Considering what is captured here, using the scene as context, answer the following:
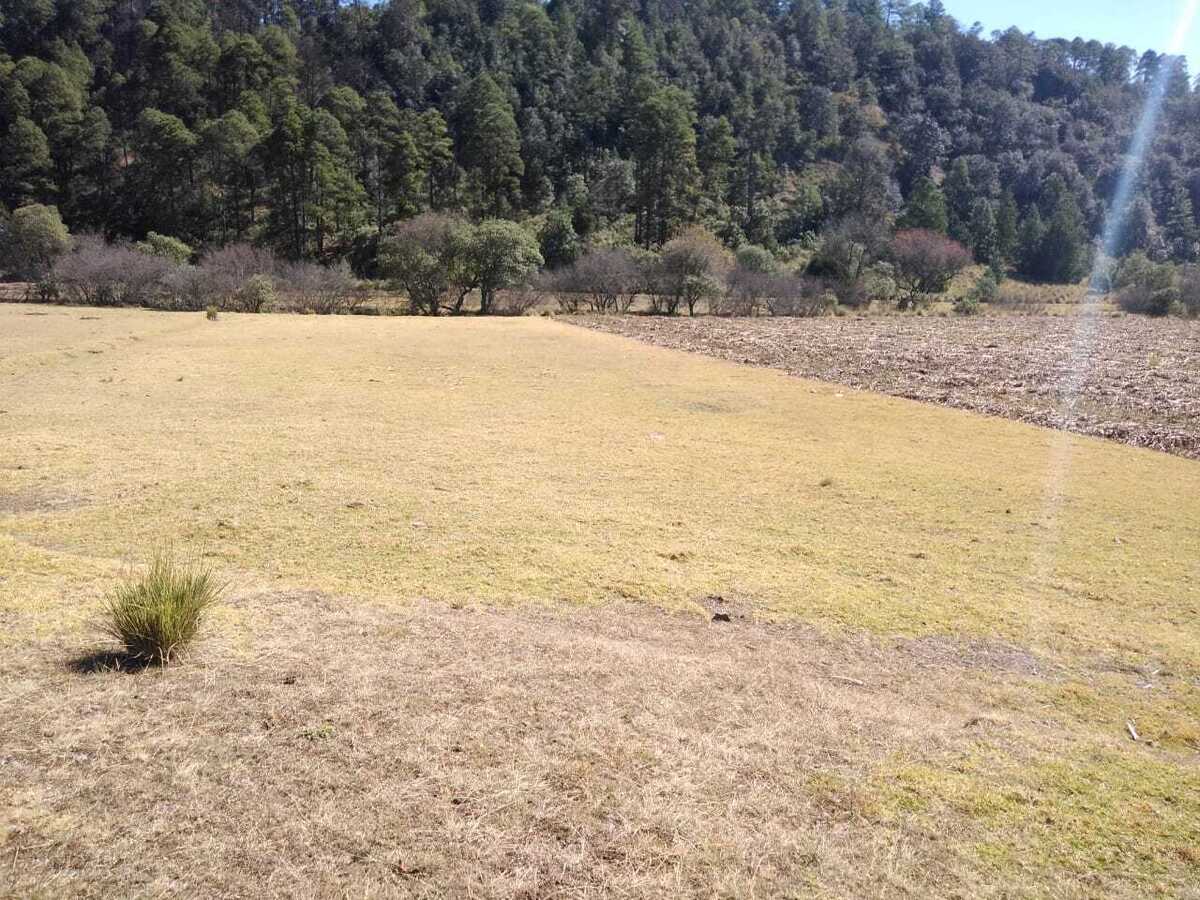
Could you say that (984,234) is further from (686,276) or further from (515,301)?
(515,301)

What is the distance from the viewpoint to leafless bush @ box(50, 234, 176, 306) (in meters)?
36.3

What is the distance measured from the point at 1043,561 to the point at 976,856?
471 cm

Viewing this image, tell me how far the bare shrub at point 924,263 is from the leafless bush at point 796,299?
14437 mm

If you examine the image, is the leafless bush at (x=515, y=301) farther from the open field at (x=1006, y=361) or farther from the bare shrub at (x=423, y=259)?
the open field at (x=1006, y=361)

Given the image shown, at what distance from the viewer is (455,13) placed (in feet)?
321

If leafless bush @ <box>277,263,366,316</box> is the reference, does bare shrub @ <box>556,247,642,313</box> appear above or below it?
above

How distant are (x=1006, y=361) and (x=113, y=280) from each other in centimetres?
3866

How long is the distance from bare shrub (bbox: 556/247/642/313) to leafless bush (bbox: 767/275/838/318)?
27.2 ft

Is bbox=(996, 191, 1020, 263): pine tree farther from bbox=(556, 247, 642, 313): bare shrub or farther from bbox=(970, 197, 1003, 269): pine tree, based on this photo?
bbox=(556, 247, 642, 313): bare shrub

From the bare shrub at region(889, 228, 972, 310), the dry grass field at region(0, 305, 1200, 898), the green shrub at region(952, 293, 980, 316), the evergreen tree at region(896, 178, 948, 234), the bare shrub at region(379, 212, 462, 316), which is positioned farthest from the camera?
the evergreen tree at region(896, 178, 948, 234)

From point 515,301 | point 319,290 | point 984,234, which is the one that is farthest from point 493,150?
point 984,234

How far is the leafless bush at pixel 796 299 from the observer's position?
4591cm

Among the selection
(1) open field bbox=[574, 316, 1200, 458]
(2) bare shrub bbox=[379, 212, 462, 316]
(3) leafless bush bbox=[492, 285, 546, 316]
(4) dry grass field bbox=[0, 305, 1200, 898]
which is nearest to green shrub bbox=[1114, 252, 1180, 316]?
(1) open field bbox=[574, 316, 1200, 458]

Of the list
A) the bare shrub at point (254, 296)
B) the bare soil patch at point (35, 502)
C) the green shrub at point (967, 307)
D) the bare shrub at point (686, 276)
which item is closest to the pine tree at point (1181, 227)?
the green shrub at point (967, 307)
